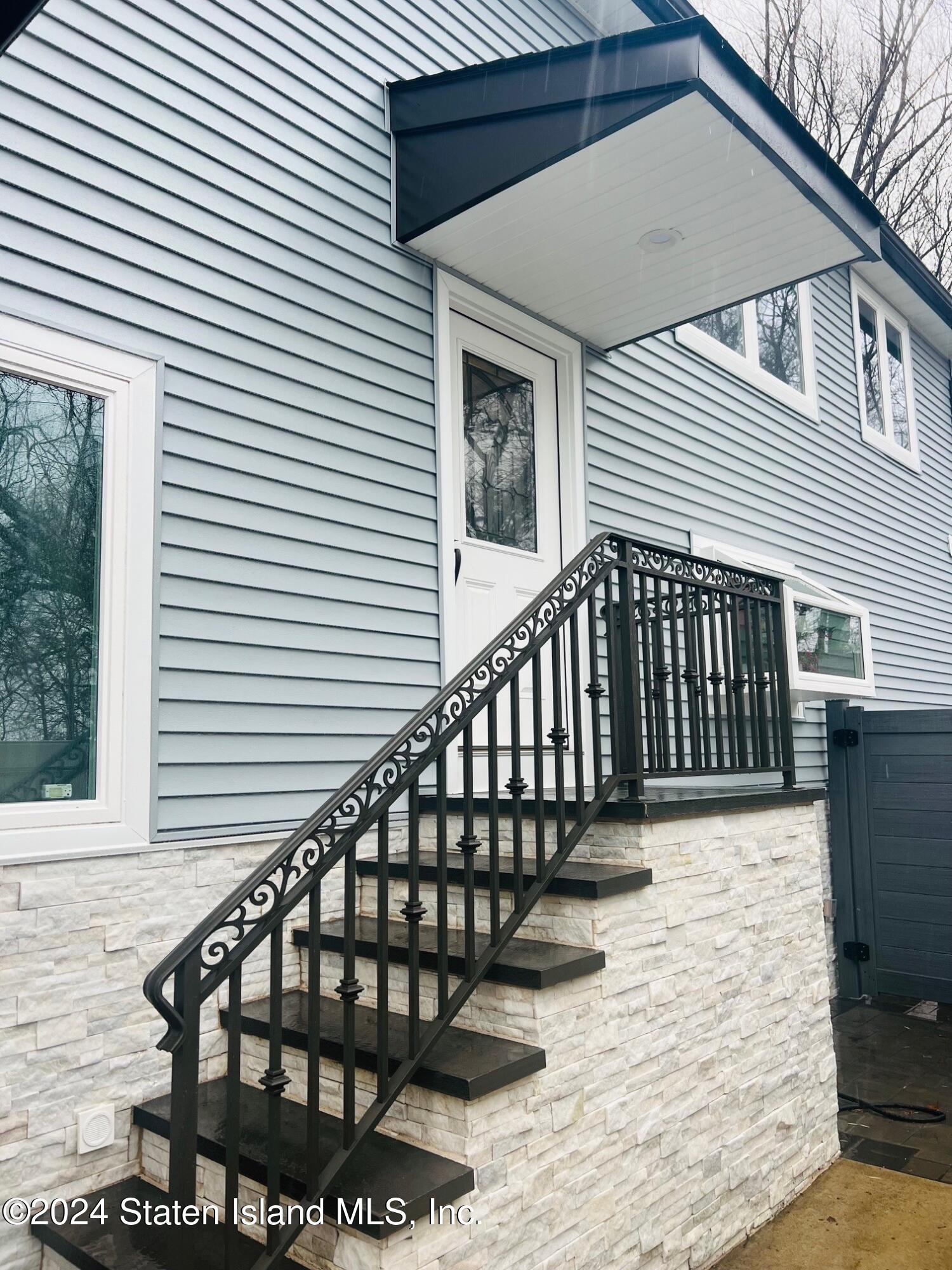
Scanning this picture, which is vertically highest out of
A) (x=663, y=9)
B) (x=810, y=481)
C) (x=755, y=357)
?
(x=663, y=9)

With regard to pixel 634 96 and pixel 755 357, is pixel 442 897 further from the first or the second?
pixel 755 357

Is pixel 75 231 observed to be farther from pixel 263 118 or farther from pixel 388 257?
pixel 388 257

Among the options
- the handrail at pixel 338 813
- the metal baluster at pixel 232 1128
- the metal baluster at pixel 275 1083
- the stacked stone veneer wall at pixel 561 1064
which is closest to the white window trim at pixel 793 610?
the stacked stone veneer wall at pixel 561 1064

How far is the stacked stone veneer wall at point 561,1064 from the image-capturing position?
7.76 ft

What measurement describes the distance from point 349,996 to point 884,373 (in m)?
8.34

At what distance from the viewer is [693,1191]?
2.95 metres

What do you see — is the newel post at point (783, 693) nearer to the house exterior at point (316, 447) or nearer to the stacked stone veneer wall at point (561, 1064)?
the house exterior at point (316, 447)

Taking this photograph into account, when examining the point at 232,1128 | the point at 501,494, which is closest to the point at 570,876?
the point at 232,1128

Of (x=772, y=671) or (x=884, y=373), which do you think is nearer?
(x=772, y=671)

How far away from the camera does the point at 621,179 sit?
11.3 feet

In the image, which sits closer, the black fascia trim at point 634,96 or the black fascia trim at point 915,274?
the black fascia trim at point 634,96

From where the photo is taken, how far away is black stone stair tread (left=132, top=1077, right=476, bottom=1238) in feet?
6.71

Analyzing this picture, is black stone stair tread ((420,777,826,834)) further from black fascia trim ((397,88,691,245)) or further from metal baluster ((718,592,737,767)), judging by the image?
black fascia trim ((397,88,691,245))

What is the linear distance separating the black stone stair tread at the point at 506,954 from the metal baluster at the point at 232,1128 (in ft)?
2.66
